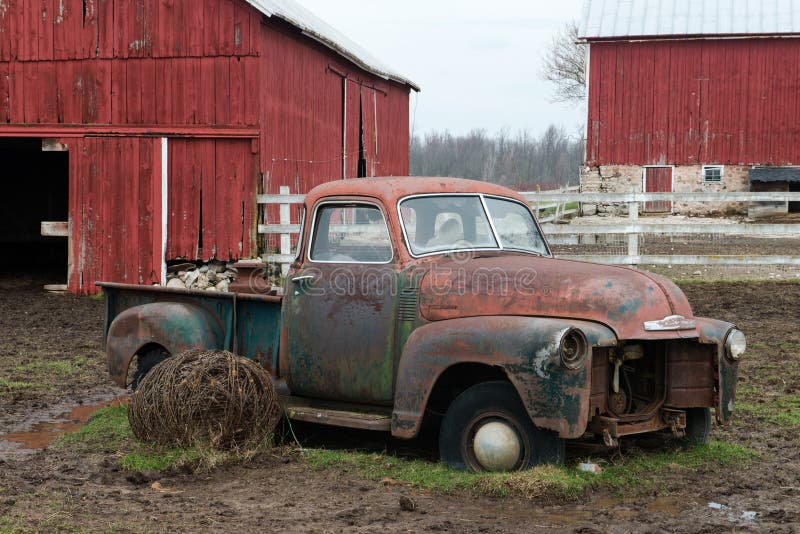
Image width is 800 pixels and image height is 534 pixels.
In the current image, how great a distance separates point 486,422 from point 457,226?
60.1 inches

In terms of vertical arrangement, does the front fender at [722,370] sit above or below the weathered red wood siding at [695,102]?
below

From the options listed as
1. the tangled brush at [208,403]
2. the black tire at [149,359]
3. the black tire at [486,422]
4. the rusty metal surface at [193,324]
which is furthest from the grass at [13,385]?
the black tire at [486,422]

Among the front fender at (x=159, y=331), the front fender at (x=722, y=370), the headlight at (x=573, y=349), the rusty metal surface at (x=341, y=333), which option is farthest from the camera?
the front fender at (x=159, y=331)

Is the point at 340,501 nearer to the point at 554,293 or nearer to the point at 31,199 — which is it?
the point at 554,293

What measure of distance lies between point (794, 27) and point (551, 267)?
2643 cm

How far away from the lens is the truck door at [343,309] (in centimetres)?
635

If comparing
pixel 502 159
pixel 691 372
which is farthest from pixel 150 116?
pixel 502 159

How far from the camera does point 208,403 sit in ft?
20.8

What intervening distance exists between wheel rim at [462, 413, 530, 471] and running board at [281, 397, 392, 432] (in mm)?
646

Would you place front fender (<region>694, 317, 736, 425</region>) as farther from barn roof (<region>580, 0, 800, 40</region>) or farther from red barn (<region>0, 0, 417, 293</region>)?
barn roof (<region>580, 0, 800, 40</region>)

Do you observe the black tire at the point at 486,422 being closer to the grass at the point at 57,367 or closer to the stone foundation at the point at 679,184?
the grass at the point at 57,367

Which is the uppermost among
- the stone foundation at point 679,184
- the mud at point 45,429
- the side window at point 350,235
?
the stone foundation at point 679,184

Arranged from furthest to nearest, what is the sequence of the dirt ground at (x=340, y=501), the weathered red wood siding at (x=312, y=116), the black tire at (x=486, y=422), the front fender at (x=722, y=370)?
the weathered red wood siding at (x=312, y=116)
the front fender at (x=722, y=370)
the black tire at (x=486, y=422)
the dirt ground at (x=340, y=501)

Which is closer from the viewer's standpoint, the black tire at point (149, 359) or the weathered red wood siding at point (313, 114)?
the black tire at point (149, 359)
